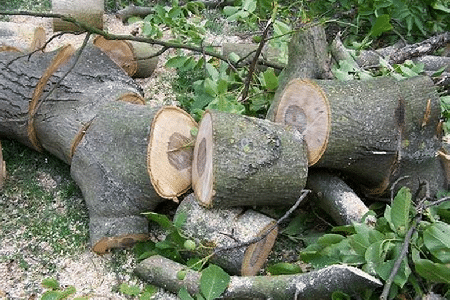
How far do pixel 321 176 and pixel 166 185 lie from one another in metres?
0.68

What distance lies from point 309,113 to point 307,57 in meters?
0.39

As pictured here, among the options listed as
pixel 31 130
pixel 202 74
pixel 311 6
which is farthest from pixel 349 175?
pixel 311 6

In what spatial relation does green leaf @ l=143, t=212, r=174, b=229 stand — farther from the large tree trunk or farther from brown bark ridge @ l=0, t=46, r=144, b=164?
brown bark ridge @ l=0, t=46, r=144, b=164

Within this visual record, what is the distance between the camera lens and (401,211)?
2.26m

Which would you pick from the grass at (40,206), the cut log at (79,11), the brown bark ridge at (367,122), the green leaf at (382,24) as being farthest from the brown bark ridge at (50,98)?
the green leaf at (382,24)

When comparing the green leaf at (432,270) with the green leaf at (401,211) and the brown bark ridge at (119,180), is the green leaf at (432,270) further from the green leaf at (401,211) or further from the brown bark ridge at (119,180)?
the brown bark ridge at (119,180)

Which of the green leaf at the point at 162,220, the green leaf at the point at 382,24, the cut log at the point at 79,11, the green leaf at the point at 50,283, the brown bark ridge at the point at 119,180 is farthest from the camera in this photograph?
the cut log at the point at 79,11

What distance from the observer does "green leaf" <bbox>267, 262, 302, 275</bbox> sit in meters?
2.48

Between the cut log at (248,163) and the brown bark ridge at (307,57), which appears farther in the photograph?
the brown bark ridge at (307,57)

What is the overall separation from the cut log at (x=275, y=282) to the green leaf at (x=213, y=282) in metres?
0.04

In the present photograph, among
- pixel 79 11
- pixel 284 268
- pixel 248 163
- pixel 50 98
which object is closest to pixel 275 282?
pixel 284 268

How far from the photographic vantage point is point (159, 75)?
384 centimetres

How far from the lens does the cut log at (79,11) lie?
4.10m

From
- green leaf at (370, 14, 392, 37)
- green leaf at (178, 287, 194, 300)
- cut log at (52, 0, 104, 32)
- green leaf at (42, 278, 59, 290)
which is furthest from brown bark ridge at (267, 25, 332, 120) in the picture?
cut log at (52, 0, 104, 32)
